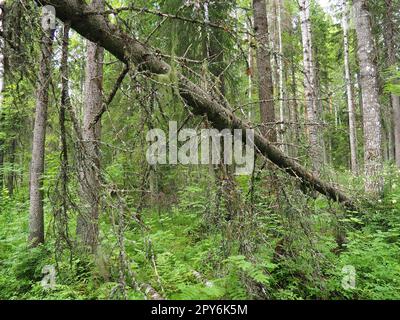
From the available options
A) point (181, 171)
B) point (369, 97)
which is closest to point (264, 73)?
point (369, 97)

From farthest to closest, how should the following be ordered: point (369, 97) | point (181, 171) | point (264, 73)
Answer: point (264, 73) → point (369, 97) → point (181, 171)

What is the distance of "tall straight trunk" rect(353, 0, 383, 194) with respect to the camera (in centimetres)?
665

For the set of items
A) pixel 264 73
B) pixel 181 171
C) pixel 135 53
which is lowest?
pixel 181 171

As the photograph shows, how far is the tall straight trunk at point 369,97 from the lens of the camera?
→ 21.8 ft

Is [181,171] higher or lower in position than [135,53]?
lower

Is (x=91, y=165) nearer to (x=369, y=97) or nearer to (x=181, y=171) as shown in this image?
(x=181, y=171)

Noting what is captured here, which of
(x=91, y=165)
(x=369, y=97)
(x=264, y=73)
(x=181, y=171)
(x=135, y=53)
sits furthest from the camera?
(x=264, y=73)

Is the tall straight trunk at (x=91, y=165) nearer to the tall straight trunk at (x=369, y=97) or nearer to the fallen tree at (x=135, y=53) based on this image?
the fallen tree at (x=135, y=53)

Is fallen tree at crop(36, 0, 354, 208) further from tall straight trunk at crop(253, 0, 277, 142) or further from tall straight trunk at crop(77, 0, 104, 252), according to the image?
tall straight trunk at crop(253, 0, 277, 142)

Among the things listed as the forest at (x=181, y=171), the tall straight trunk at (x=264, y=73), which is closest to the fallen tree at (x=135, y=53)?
the forest at (x=181, y=171)

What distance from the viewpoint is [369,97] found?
6918 mm

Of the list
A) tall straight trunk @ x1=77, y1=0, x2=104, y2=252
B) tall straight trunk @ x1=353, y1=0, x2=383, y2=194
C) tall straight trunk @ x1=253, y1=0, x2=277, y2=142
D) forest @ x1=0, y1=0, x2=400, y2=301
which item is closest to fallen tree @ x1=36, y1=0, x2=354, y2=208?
forest @ x1=0, y1=0, x2=400, y2=301
